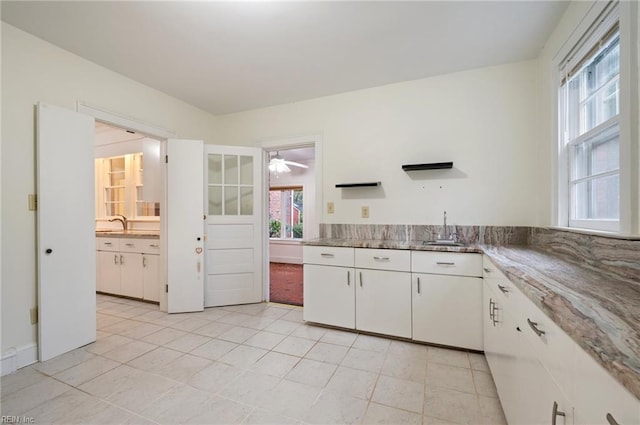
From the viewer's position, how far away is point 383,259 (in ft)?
8.28

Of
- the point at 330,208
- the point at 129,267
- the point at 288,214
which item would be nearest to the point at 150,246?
the point at 129,267

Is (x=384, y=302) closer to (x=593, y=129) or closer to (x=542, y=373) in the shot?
(x=542, y=373)

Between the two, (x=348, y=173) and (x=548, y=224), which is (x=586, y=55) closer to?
(x=548, y=224)

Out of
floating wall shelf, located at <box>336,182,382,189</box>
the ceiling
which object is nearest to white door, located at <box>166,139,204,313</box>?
the ceiling

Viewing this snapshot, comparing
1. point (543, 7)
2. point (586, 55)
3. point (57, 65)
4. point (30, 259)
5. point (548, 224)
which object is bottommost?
point (30, 259)

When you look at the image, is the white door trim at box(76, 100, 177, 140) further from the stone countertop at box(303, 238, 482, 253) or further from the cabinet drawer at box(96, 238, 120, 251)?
the stone countertop at box(303, 238, 482, 253)

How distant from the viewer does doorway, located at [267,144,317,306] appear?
19.7 ft

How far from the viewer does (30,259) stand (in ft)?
6.98

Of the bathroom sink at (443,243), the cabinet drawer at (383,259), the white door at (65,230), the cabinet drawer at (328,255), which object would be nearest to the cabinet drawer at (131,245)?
the white door at (65,230)

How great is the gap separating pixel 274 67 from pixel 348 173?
1365 mm

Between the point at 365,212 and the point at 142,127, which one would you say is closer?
the point at 142,127

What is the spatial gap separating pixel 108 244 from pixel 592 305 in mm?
4879

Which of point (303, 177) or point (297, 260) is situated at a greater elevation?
point (303, 177)

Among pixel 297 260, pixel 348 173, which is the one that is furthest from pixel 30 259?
pixel 297 260
